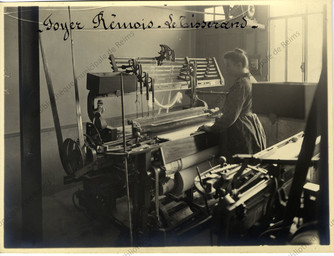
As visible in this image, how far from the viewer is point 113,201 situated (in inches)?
105

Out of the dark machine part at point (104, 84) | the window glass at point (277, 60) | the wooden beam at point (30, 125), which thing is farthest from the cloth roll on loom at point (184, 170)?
the window glass at point (277, 60)

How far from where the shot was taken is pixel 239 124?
2.64 metres

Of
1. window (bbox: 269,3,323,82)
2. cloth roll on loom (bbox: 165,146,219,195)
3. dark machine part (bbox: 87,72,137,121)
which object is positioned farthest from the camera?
cloth roll on loom (bbox: 165,146,219,195)

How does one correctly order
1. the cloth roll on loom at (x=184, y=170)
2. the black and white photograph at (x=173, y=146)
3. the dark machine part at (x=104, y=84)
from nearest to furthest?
1. the black and white photograph at (x=173, y=146)
2. the dark machine part at (x=104, y=84)
3. the cloth roll on loom at (x=184, y=170)

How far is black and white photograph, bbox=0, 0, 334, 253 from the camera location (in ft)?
5.93

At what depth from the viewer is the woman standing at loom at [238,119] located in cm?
255

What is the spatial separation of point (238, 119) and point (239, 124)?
42 millimetres

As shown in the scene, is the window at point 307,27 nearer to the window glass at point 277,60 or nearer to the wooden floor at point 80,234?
the window glass at point 277,60

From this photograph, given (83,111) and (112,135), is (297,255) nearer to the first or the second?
(112,135)

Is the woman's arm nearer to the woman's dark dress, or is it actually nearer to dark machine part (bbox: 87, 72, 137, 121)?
the woman's dark dress

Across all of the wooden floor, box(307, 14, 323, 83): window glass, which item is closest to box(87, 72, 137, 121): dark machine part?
the wooden floor

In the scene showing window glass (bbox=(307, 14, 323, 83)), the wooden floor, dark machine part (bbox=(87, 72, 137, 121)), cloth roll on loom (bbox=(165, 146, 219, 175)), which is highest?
window glass (bbox=(307, 14, 323, 83))

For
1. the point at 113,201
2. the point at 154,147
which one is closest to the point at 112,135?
the point at 154,147

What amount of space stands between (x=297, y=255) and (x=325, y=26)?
52.3 inches
